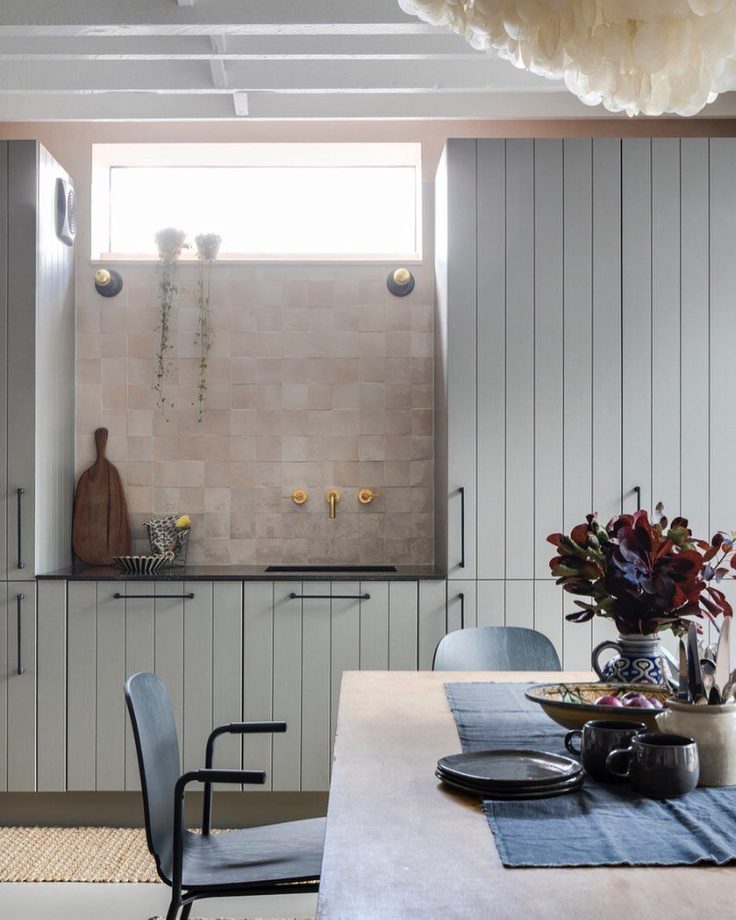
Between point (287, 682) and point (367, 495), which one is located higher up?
point (367, 495)

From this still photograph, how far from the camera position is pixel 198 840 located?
2273 millimetres

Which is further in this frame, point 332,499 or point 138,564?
point 332,499

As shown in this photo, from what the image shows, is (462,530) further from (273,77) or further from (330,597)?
(273,77)

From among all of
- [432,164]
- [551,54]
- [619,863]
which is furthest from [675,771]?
[432,164]

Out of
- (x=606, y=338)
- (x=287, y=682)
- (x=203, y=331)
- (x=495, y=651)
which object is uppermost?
(x=203, y=331)

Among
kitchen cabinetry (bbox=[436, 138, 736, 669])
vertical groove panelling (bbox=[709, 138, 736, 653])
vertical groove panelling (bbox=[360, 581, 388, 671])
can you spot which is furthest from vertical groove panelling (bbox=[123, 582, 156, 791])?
vertical groove panelling (bbox=[709, 138, 736, 653])

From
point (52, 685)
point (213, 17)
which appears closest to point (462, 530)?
point (52, 685)

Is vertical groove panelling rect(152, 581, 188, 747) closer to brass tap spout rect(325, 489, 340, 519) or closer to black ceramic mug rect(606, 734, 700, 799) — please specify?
brass tap spout rect(325, 489, 340, 519)

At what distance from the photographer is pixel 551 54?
1.69m

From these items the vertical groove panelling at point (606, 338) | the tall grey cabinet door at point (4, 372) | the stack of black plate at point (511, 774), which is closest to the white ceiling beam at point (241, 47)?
the tall grey cabinet door at point (4, 372)

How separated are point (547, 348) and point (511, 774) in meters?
2.46

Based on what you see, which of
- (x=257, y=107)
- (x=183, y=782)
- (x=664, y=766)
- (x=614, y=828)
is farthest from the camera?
(x=257, y=107)

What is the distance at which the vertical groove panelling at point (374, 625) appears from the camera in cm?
381

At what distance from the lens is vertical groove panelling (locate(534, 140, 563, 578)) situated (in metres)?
3.81
